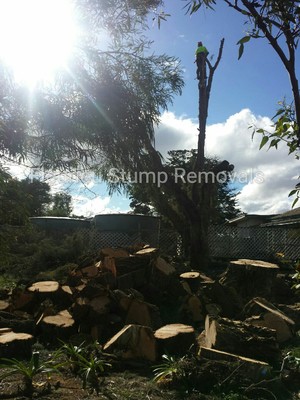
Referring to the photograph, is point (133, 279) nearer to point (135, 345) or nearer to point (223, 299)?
point (223, 299)

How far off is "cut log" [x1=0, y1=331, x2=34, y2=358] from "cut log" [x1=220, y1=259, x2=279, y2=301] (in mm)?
3514

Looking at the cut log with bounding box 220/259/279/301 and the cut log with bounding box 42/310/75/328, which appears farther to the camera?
the cut log with bounding box 220/259/279/301

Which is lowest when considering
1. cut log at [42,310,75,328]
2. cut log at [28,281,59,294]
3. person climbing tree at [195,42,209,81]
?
cut log at [42,310,75,328]

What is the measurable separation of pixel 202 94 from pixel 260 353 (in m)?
9.60

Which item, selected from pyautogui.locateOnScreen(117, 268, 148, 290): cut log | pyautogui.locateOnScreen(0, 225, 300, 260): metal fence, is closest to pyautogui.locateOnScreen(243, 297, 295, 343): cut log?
pyautogui.locateOnScreen(117, 268, 148, 290): cut log

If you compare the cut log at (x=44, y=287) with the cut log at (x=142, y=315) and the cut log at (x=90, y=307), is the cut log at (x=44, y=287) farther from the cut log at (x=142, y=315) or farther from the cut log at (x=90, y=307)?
the cut log at (x=142, y=315)

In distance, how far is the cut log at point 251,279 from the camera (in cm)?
686

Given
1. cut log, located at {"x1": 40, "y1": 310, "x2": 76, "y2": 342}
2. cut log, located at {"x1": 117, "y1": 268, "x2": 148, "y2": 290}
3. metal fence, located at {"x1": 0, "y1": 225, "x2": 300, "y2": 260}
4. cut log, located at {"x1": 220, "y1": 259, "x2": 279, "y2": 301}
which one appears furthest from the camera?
metal fence, located at {"x1": 0, "y1": 225, "x2": 300, "y2": 260}

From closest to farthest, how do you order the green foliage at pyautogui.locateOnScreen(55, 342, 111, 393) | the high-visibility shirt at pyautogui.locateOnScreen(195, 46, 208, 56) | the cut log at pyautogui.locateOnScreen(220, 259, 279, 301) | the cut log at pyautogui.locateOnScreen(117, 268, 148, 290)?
1. the green foliage at pyautogui.locateOnScreen(55, 342, 111, 393)
2. the cut log at pyautogui.locateOnScreen(117, 268, 148, 290)
3. the cut log at pyautogui.locateOnScreen(220, 259, 279, 301)
4. the high-visibility shirt at pyautogui.locateOnScreen(195, 46, 208, 56)

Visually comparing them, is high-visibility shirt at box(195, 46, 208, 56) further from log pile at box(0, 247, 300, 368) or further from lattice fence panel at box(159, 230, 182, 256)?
log pile at box(0, 247, 300, 368)

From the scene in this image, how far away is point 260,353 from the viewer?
4.07 m

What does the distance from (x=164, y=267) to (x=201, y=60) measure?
26.6 feet

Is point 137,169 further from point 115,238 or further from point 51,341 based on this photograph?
point 51,341

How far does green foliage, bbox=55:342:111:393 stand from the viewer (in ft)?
11.2
